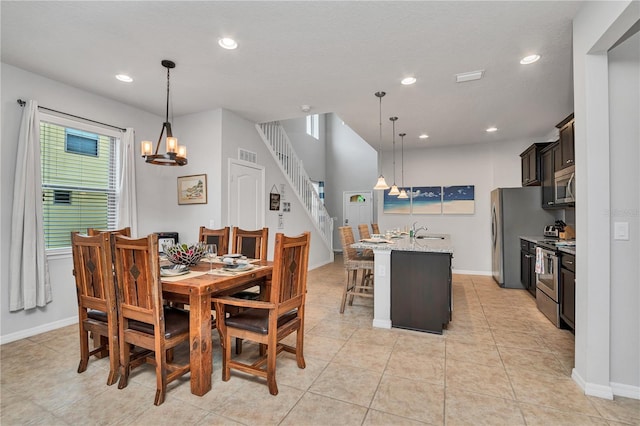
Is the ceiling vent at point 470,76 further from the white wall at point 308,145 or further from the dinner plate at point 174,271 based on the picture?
the white wall at point 308,145

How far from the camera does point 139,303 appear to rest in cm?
198

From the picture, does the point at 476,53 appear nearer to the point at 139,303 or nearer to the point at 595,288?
the point at 595,288

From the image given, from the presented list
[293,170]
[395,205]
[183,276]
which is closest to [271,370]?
[183,276]

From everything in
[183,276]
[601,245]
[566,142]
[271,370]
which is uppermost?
[566,142]

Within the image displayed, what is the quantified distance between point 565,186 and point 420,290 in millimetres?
2442

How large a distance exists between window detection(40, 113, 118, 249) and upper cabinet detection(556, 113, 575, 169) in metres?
5.62

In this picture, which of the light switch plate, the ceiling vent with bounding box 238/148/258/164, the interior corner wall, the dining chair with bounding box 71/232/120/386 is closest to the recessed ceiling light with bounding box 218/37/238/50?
the dining chair with bounding box 71/232/120/386

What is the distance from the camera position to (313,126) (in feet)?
29.9

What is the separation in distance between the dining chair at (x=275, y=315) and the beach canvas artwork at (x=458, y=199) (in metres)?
5.19

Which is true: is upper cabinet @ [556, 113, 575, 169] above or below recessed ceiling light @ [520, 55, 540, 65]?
below

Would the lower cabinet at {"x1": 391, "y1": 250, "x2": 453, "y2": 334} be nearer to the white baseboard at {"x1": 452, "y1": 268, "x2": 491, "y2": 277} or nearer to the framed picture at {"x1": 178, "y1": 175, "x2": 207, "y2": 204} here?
the framed picture at {"x1": 178, "y1": 175, "x2": 207, "y2": 204}

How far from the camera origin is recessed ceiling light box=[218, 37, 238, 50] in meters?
2.64

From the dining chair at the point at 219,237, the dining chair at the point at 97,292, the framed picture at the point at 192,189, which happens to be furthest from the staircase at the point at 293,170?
the dining chair at the point at 97,292

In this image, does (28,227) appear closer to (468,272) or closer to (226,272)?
(226,272)
